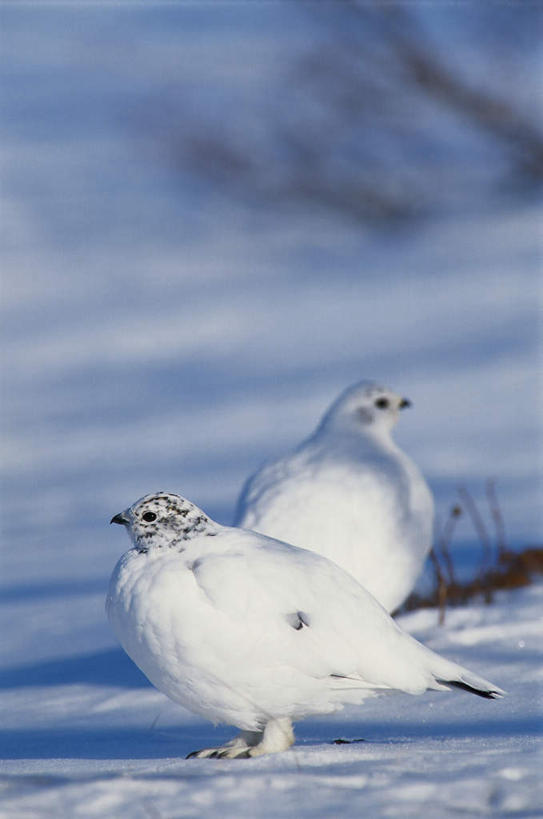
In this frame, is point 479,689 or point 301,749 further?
point 479,689

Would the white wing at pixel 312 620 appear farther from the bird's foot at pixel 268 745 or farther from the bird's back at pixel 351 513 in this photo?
the bird's back at pixel 351 513

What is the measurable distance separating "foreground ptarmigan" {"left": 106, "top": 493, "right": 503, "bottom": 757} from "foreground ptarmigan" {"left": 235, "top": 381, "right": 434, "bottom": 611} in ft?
3.16

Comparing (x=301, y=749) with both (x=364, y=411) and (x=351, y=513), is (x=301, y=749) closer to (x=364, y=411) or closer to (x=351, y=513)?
(x=351, y=513)

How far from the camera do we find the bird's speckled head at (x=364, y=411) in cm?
439

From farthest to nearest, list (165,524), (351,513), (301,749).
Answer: (351,513) < (165,524) < (301,749)

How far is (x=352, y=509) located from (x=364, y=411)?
812 millimetres

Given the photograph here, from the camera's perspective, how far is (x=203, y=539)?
103 inches

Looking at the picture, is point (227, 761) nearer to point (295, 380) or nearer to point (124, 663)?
point (124, 663)

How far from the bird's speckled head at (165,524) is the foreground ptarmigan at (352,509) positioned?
0.96m

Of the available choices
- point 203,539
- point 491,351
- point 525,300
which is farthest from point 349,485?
point 525,300

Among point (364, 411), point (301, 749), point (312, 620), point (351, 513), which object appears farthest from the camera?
point (364, 411)

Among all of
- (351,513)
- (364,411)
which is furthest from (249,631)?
(364,411)

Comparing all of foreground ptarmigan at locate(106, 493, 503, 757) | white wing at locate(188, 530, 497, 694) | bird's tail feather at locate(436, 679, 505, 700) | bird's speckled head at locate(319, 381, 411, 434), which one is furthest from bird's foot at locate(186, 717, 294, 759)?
bird's speckled head at locate(319, 381, 411, 434)

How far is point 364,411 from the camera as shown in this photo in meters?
4.46
